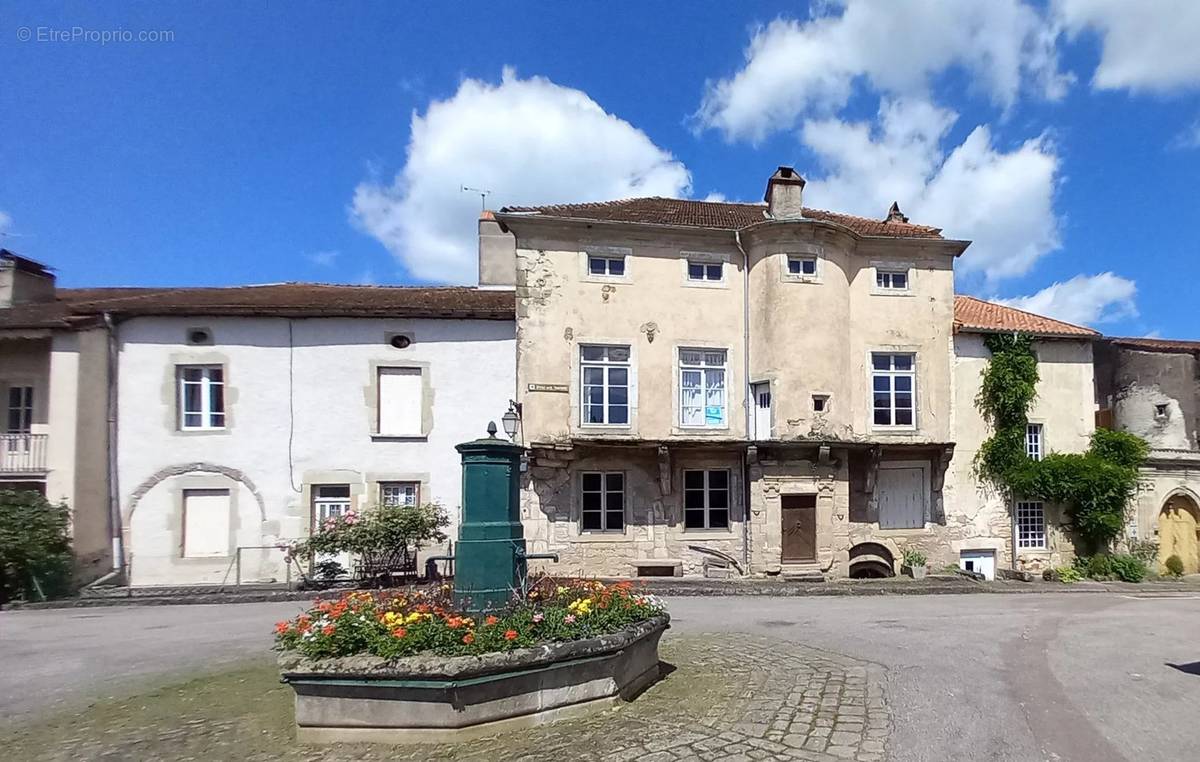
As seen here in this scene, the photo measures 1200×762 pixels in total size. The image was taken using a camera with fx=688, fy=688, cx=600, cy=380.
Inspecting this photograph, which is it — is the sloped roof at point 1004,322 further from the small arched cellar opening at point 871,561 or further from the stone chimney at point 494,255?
the stone chimney at point 494,255

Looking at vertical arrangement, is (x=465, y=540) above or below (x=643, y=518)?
above

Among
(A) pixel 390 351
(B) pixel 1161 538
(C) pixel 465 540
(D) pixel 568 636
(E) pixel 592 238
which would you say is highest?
(E) pixel 592 238

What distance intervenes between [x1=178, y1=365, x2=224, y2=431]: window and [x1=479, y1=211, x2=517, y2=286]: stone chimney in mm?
7829

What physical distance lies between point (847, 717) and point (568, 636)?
8.27 ft

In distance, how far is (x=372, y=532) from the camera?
1482 centimetres

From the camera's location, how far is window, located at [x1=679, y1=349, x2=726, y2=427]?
1766cm

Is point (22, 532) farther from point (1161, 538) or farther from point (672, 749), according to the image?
point (1161, 538)

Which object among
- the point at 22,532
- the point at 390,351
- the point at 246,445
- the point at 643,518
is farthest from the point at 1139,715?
the point at 22,532

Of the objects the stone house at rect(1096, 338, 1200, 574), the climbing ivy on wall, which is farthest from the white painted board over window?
the stone house at rect(1096, 338, 1200, 574)

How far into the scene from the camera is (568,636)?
591 cm

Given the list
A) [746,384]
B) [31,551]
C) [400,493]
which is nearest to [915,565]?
[746,384]

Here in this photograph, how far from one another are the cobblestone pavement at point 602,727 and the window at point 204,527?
9883 mm

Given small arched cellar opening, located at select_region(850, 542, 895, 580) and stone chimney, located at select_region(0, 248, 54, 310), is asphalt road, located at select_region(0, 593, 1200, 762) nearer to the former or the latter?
small arched cellar opening, located at select_region(850, 542, 895, 580)

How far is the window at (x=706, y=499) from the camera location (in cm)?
1755
